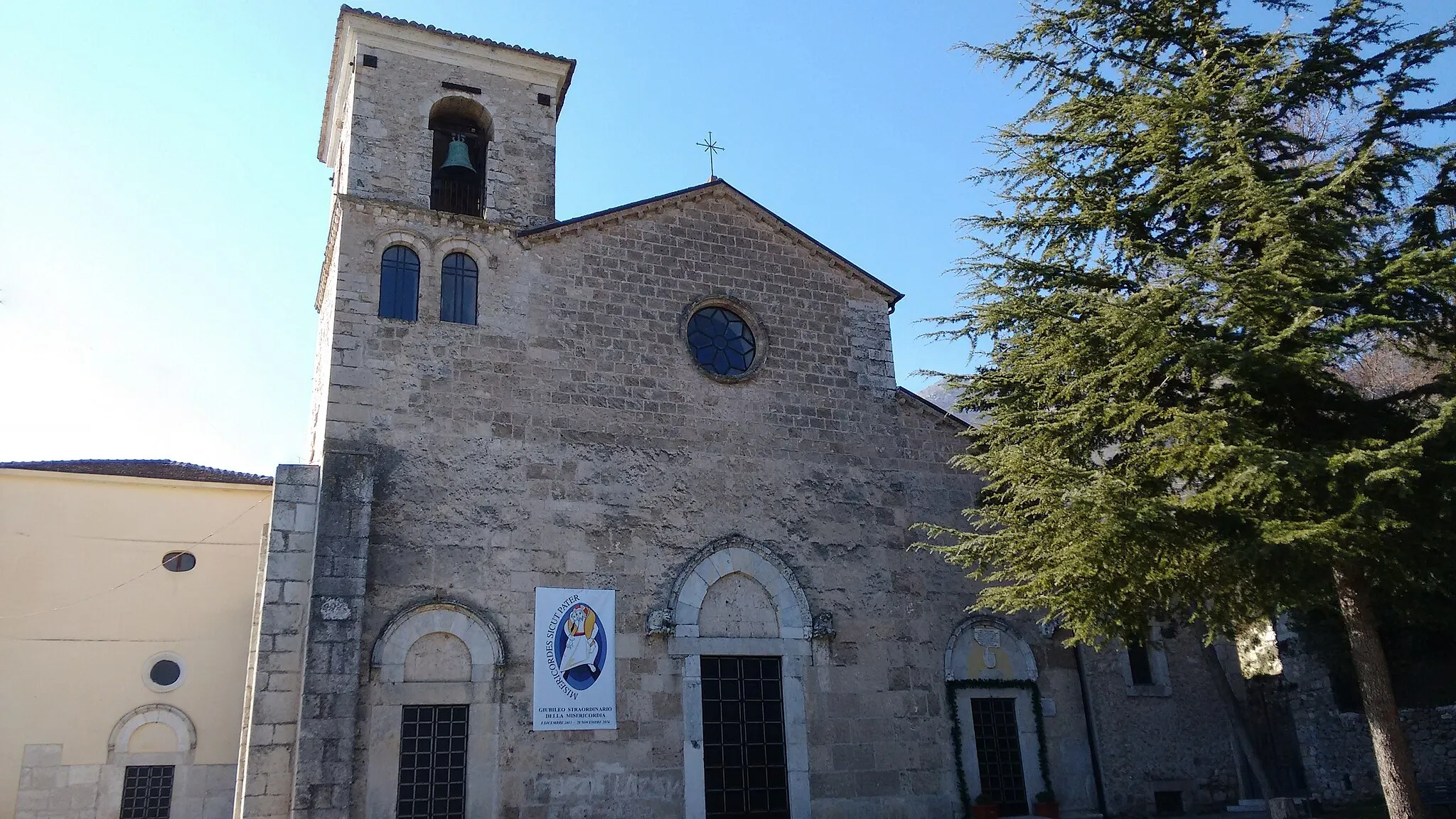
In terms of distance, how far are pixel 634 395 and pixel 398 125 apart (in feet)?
Result: 17.3

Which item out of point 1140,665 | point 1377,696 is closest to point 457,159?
point 1140,665

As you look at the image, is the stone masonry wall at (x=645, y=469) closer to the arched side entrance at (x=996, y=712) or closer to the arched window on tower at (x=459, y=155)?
the arched side entrance at (x=996, y=712)

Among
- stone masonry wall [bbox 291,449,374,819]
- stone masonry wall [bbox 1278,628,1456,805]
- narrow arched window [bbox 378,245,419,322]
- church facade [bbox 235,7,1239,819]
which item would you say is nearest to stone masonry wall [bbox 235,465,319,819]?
church facade [bbox 235,7,1239,819]

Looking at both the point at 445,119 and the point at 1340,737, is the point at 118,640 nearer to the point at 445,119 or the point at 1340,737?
the point at 445,119

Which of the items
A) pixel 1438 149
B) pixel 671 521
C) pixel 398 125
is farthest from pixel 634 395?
pixel 1438 149

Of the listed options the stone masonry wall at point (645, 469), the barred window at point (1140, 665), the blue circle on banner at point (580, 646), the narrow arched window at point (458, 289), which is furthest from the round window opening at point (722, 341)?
the barred window at point (1140, 665)

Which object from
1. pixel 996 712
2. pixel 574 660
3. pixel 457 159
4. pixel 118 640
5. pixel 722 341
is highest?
pixel 457 159

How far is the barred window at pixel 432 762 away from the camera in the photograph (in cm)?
1195

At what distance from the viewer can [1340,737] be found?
18359 millimetres

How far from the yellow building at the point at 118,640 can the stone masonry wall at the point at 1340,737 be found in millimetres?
19240

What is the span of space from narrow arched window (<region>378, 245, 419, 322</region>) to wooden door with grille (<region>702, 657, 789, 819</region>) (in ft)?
19.9

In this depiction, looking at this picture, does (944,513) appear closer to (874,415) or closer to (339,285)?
(874,415)

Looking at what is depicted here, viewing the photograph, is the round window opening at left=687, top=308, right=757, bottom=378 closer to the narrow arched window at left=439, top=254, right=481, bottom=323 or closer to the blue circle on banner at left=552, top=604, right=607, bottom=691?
the narrow arched window at left=439, top=254, right=481, bottom=323

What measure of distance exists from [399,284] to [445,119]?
378cm
